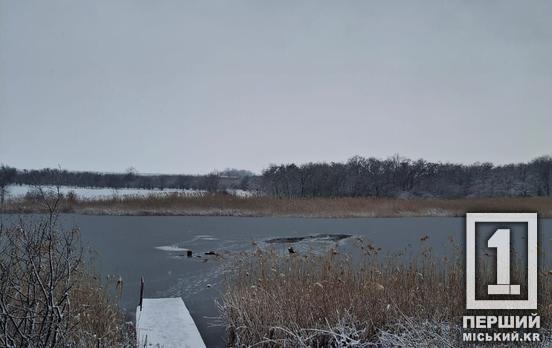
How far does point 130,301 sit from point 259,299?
2.18m

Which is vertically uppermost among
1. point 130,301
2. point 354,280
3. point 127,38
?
point 127,38

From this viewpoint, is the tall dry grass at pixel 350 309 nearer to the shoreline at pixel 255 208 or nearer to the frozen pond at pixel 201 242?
the frozen pond at pixel 201 242

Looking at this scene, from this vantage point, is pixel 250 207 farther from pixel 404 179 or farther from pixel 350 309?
pixel 404 179

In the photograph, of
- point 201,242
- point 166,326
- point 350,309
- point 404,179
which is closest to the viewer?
point 350,309

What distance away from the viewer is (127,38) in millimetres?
9953

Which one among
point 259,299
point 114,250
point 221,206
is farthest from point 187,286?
point 221,206

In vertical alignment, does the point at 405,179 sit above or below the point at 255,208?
above

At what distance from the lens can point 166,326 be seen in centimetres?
488

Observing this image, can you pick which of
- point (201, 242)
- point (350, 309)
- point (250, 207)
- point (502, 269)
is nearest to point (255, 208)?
point (250, 207)

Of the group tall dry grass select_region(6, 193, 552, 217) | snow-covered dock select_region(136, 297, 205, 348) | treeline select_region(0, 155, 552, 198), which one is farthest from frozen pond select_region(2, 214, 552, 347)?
treeline select_region(0, 155, 552, 198)

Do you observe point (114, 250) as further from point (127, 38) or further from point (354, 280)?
point (354, 280)

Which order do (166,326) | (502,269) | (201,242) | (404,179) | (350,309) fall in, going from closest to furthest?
(350,309), (166,326), (502,269), (201,242), (404,179)

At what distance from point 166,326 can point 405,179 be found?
46925mm

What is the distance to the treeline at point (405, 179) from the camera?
143 feet
